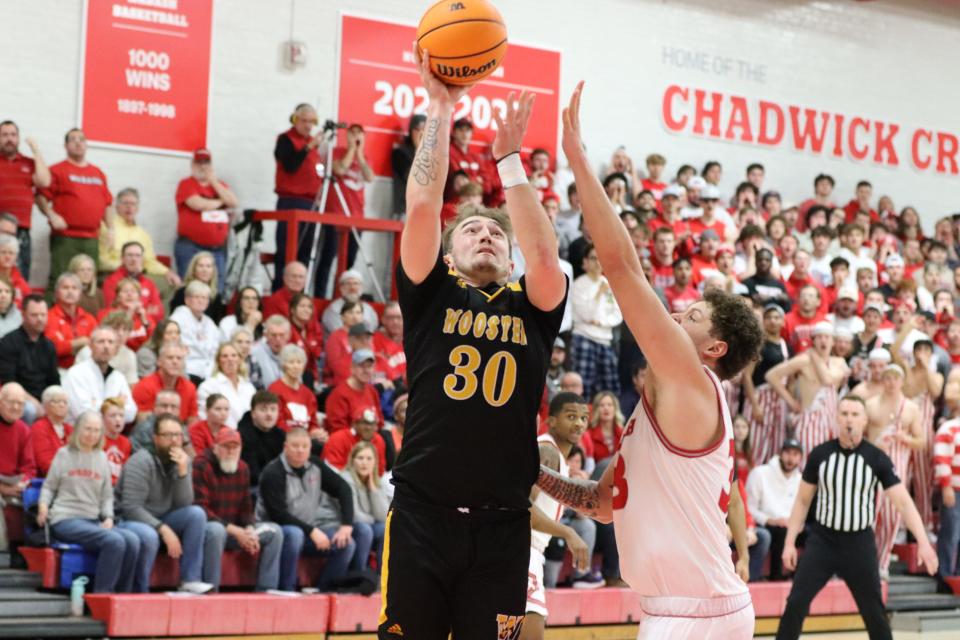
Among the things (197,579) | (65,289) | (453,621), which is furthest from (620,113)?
(453,621)

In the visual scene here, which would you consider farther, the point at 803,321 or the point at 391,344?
the point at 803,321

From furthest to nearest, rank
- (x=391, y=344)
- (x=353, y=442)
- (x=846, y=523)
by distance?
(x=391, y=344) → (x=353, y=442) → (x=846, y=523)

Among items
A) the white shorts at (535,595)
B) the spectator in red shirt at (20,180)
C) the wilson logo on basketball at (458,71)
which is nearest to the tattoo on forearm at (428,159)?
the wilson logo on basketball at (458,71)

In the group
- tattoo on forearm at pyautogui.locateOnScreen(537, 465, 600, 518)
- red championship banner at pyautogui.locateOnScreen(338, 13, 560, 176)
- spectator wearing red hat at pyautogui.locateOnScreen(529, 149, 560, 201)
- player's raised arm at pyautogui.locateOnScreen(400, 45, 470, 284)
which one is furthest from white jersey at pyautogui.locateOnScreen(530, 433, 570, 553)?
red championship banner at pyautogui.locateOnScreen(338, 13, 560, 176)

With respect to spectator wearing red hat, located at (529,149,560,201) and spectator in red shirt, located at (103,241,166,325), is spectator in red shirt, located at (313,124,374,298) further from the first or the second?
A: spectator in red shirt, located at (103,241,166,325)

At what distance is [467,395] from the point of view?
447 centimetres

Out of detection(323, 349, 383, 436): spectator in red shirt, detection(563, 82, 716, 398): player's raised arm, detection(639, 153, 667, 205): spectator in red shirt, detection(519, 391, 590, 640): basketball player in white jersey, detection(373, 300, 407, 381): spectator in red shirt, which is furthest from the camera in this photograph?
detection(639, 153, 667, 205): spectator in red shirt

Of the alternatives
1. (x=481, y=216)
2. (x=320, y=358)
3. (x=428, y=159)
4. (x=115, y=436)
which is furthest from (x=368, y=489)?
(x=428, y=159)

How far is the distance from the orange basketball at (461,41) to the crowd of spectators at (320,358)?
4.76 meters

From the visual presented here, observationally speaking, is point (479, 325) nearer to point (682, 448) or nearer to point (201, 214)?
point (682, 448)

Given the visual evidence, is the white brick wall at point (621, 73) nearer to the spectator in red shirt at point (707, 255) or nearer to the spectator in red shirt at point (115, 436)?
the spectator in red shirt at point (707, 255)

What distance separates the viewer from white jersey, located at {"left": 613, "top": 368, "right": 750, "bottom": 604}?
451 cm

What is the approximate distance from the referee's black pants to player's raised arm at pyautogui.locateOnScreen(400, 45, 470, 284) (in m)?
6.06

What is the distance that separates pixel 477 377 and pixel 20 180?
376 inches
